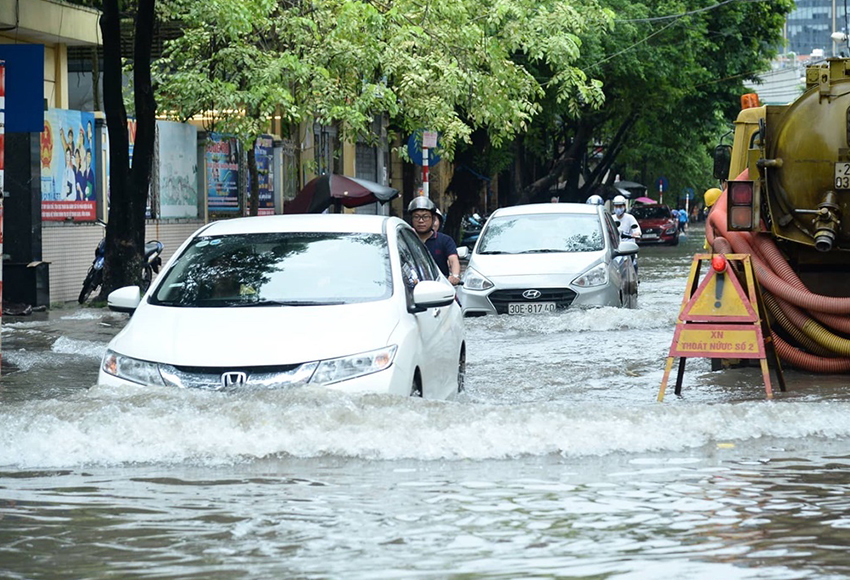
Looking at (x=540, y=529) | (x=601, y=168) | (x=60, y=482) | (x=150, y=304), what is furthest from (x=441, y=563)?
(x=601, y=168)

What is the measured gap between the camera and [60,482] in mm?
7227

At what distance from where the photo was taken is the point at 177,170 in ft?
91.2

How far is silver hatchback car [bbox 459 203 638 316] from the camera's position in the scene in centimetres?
1752

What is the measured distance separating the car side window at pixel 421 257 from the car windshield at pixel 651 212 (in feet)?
152

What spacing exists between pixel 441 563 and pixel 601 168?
165 feet

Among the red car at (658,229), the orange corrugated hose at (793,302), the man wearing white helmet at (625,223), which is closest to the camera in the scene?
the orange corrugated hose at (793,302)

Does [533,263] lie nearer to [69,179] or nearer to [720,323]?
[720,323]

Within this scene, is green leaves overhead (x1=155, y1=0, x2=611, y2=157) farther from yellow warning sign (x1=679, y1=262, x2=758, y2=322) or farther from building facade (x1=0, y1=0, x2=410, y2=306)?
yellow warning sign (x1=679, y1=262, x2=758, y2=322)

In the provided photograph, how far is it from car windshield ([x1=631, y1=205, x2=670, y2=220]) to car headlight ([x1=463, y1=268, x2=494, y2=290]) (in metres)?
38.8

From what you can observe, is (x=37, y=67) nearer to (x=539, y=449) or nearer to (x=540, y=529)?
(x=539, y=449)

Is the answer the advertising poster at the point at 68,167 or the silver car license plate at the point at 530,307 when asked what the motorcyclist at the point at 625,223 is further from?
the advertising poster at the point at 68,167

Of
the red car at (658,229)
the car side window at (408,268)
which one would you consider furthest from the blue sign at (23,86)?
the red car at (658,229)

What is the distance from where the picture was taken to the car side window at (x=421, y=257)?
33.0 feet

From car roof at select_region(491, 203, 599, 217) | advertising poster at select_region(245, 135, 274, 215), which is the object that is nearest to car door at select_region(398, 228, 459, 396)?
car roof at select_region(491, 203, 599, 217)
